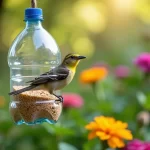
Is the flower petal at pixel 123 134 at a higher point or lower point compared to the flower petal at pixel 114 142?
higher

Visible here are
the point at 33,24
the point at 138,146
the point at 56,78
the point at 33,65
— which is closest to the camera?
the point at 56,78

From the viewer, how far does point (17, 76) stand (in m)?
2.57

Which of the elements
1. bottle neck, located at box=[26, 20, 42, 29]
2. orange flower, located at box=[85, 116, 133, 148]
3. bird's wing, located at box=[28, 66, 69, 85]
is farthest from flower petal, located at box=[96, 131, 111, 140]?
bottle neck, located at box=[26, 20, 42, 29]

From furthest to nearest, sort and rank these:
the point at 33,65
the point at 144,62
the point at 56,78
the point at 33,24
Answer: the point at 144,62
the point at 33,65
the point at 33,24
the point at 56,78

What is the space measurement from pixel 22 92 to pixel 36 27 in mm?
309

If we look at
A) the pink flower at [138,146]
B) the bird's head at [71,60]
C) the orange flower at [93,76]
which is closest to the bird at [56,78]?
the bird's head at [71,60]

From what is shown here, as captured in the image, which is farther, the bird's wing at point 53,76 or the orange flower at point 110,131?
the orange flower at point 110,131

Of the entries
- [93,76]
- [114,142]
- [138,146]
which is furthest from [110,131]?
[93,76]

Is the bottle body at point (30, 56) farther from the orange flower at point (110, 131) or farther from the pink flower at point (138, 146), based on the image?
the pink flower at point (138, 146)

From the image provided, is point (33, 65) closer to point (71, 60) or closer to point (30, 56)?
point (30, 56)

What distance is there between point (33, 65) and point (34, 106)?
0.47 meters

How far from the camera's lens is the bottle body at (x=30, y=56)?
7.37 feet

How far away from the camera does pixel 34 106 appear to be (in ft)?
7.11

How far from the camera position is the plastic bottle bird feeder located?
85.4 inches
